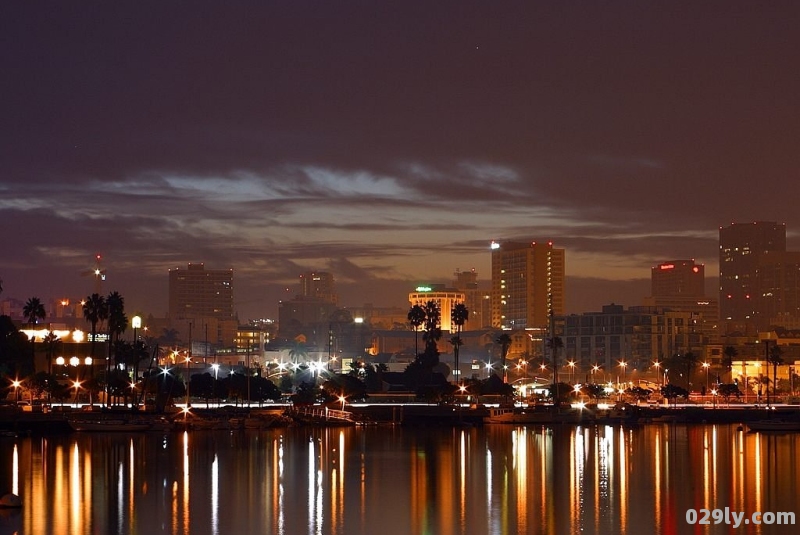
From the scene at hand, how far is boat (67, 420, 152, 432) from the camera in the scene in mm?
135875

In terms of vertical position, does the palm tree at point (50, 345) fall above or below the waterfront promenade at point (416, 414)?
above

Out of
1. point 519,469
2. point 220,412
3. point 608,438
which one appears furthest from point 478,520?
point 220,412

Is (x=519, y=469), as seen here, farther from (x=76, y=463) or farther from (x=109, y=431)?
(x=109, y=431)

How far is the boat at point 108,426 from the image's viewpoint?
136 metres

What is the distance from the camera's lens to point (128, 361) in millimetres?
176500

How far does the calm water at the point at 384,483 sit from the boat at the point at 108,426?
9.54 feet

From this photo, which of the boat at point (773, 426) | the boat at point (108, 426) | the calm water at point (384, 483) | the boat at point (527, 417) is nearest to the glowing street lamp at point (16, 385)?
the boat at point (108, 426)

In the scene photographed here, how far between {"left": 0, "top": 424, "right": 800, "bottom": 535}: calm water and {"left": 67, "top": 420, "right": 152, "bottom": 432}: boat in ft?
9.54

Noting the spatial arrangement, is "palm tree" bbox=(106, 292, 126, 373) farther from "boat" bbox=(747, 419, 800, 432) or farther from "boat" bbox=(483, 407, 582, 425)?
"boat" bbox=(747, 419, 800, 432)

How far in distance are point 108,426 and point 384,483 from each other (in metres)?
53.5

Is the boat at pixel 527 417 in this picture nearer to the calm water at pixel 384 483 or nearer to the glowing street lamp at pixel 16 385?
the calm water at pixel 384 483

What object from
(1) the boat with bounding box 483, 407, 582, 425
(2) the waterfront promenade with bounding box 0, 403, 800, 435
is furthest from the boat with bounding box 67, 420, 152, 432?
(1) the boat with bounding box 483, 407, 582, 425

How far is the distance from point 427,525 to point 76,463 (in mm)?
38753

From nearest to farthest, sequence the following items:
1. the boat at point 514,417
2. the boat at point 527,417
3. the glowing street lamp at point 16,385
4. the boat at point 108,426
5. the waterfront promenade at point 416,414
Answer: the boat at point 108,426, the waterfront promenade at point 416,414, the glowing street lamp at point 16,385, the boat at point 514,417, the boat at point 527,417
